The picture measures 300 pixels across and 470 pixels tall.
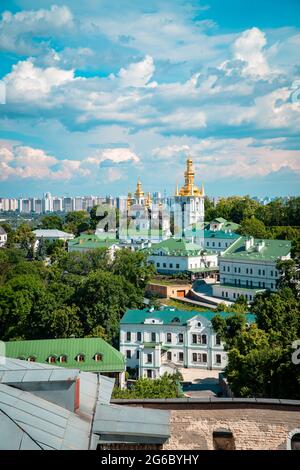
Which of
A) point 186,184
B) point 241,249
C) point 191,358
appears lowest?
point 191,358

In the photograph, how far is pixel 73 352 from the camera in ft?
86.0

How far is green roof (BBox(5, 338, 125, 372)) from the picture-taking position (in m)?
25.8

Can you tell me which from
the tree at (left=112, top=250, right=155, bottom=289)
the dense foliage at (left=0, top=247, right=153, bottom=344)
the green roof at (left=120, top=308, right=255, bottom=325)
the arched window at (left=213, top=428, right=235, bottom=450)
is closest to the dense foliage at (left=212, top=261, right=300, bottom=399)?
the green roof at (left=120, top=308, right=255, bottom=325)

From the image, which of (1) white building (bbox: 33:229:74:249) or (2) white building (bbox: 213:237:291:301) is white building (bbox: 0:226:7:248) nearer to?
(1) white building (bbox: 33:229:74:249)

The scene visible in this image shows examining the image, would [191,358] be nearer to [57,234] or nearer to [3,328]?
[3,328]

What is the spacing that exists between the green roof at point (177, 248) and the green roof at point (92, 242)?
8507 millimetres

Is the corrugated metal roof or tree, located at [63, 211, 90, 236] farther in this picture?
tree, located at [63, 211, 90, 236]

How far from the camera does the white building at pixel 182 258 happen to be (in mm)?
51000

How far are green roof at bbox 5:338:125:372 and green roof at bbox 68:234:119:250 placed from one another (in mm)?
34522

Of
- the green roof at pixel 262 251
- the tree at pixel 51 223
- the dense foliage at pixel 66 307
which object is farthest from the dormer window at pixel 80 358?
the tree at pixel 51 223

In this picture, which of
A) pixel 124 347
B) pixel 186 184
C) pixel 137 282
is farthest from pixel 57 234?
pixel 124 347

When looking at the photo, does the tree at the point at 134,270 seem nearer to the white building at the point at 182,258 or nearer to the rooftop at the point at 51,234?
the white building at the point at 182,258
